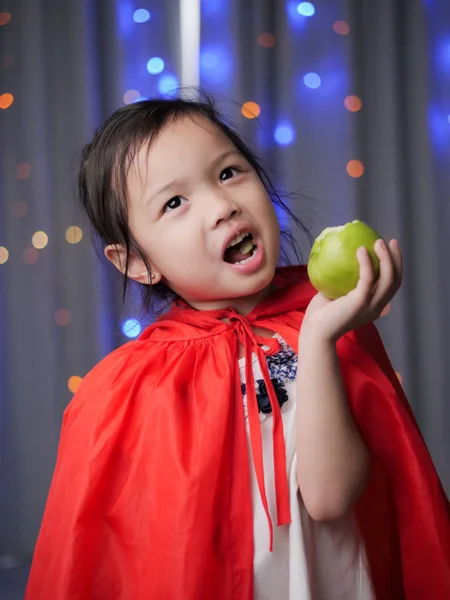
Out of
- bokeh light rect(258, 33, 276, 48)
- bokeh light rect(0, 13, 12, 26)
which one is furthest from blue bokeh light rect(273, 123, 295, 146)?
bokeh light rect(0, 13, 12, 26)

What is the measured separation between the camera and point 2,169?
2082 millimetres

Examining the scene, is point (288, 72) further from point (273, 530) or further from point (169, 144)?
point (273, 530)

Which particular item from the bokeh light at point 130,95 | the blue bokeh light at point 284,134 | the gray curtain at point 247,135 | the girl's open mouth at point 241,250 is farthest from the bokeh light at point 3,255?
the girl's open mouth at point 241,250

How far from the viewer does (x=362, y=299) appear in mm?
756

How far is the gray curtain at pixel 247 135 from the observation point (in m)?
2.05

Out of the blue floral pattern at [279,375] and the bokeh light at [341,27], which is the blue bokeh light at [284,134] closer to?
the bokeh light at [341,27]

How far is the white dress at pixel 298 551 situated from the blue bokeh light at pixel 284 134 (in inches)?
53.9

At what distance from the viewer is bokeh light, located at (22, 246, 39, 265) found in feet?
6.74

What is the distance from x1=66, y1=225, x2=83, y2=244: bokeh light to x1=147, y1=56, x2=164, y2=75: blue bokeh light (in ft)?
1.88

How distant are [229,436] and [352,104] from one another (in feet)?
5.06

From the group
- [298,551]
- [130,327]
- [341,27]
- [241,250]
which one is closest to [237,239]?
[241,250]

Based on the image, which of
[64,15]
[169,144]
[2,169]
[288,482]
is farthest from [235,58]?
[288,482]

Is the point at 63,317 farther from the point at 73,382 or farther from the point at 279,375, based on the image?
the point at 279,375

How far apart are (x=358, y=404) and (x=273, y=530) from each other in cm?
21
